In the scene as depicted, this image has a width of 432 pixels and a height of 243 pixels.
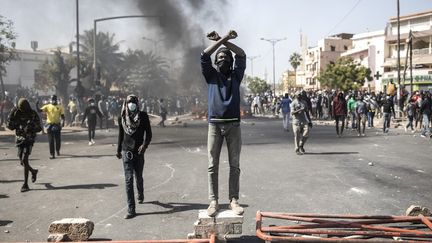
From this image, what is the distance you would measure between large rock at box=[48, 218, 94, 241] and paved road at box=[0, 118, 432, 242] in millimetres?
410

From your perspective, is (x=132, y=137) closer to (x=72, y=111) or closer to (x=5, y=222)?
(x=5, y=222)

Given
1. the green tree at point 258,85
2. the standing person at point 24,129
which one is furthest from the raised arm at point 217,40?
the green tree at point 258,85

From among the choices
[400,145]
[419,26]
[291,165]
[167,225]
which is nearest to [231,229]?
[167,225]

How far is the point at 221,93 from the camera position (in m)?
4.33

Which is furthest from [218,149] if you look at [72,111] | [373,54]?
[373,54]

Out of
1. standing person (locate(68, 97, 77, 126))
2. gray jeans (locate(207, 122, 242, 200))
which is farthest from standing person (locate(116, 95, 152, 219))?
standing person (locate(68, 97, 77, 126))

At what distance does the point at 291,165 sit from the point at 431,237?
17.4ft

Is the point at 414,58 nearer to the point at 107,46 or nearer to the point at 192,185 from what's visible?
the point at 107,46

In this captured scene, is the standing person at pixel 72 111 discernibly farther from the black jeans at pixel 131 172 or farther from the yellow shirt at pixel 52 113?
the black jeans at pixel 131 172

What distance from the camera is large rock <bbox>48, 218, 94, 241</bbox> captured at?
14.1 feet

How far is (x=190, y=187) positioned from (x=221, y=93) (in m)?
3.21

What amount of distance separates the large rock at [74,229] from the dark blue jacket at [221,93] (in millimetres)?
1713

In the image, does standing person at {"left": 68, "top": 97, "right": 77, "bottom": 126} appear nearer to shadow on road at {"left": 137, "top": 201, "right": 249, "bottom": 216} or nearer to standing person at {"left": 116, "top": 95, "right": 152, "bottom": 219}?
standing person at {"left": 116, "top": 95, "right": 152, "bottom": 219}

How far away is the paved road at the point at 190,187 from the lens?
5.30m
